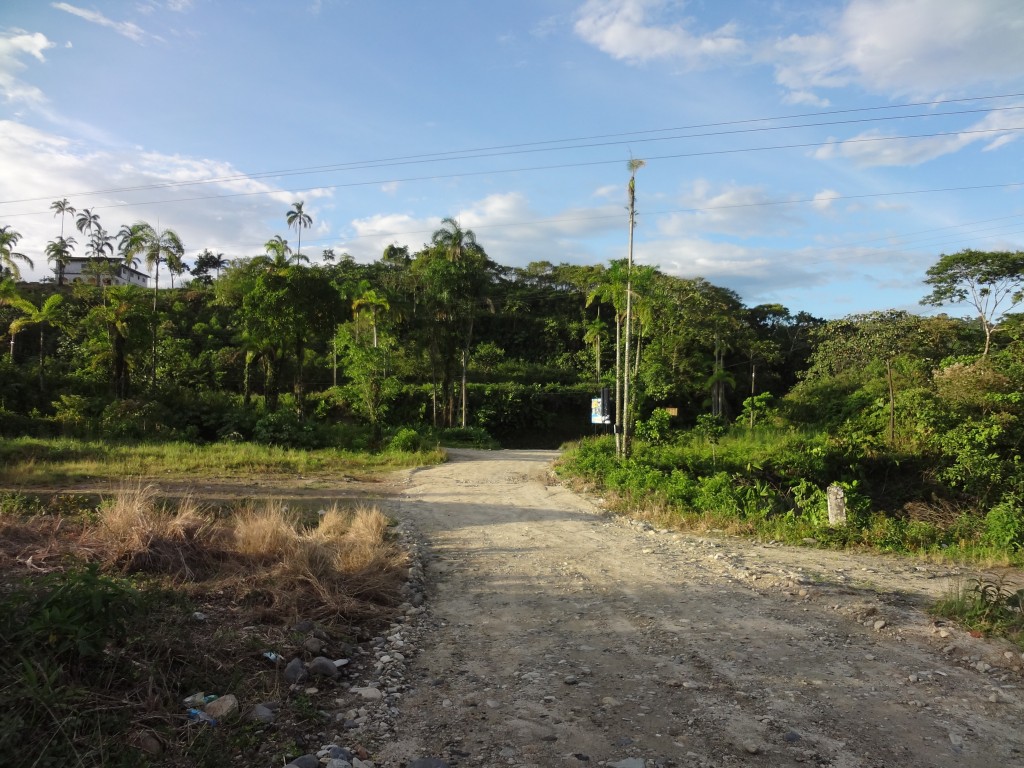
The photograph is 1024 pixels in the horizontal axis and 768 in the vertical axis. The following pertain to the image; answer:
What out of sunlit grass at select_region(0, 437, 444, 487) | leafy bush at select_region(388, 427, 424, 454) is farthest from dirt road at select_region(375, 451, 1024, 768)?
leafy bush at select_region(388, 427, 424, 454)

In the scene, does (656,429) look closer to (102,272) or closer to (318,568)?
(318,568)

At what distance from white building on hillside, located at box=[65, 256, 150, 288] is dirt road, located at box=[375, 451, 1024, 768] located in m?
31.4

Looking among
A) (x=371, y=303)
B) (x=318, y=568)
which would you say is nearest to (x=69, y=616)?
(x=318, y=568)

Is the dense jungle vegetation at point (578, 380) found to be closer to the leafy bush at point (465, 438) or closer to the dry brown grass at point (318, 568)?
the leafy bush at point (465, 438)

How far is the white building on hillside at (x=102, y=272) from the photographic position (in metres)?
37.5

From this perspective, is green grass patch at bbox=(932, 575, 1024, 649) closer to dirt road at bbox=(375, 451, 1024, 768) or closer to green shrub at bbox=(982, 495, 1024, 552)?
dirt road at bbox=(375, 451, 1024, 768)

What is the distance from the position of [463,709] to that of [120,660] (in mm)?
2060

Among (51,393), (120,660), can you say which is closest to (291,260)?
(51,393)

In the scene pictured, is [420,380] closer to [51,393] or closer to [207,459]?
[51,393]

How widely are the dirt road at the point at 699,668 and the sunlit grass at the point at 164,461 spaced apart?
11575mm

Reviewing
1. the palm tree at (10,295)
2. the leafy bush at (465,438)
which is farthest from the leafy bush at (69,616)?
the palm tree at (10,295)

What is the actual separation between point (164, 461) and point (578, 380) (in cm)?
3038

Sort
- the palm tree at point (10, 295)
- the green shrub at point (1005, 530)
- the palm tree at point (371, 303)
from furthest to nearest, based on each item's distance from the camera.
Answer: the palm tree at point (371, 303)
the palm tree at point (10, 295)
the green shrub at point (1005, 530)

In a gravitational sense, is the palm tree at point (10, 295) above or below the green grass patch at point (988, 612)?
above
